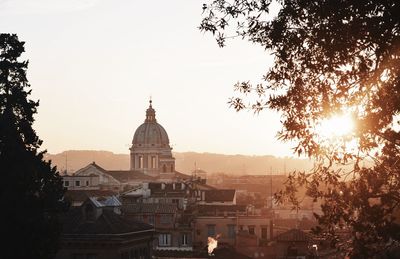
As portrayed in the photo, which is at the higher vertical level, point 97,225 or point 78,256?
point 97,225

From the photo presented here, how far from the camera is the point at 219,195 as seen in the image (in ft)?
314

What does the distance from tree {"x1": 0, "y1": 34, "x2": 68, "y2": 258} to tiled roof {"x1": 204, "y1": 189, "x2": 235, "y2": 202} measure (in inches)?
2217

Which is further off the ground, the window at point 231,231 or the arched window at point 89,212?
the arched window at point 89,212

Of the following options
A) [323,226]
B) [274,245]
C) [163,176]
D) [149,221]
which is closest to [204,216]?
[149,221]

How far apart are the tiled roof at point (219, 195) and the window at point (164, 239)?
68.8 ft

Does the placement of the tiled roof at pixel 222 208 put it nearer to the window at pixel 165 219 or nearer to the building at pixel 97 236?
the window at pixel 165 219

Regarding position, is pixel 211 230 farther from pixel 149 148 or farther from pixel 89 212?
pixel 149 148

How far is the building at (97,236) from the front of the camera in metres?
46.0

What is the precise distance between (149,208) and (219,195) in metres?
22.5

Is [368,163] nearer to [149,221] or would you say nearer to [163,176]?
[149,221]

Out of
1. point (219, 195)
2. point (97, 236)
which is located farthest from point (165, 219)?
point (97, 236)

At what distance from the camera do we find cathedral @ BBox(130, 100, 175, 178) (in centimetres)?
15962

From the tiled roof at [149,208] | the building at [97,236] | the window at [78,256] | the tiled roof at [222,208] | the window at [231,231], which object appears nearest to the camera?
the building at [97,236]

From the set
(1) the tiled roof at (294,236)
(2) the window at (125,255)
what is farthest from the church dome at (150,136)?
(2) the window at (125,255)
